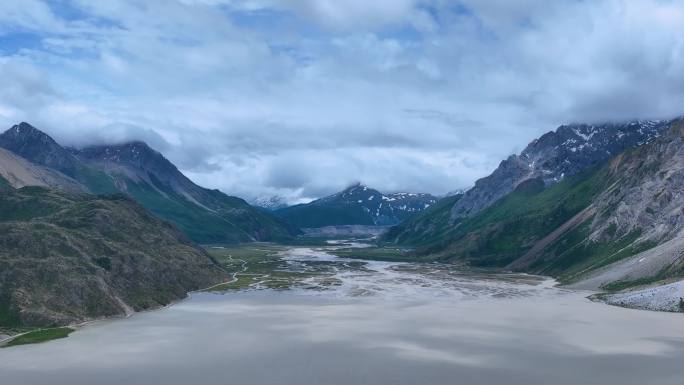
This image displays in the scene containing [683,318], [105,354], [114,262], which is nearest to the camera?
[105,354]

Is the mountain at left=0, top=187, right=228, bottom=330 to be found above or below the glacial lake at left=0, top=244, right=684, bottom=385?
above

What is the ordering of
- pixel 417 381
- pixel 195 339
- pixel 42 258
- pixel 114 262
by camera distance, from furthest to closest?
pixel 114 262 → pixel 42 258 → pixel 195 339 → pixel 417 381

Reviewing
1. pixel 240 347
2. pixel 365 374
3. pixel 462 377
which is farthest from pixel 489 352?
pixel 240 347

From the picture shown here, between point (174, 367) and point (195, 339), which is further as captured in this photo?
point (195, 339)

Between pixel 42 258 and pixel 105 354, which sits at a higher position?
pixel 42 258

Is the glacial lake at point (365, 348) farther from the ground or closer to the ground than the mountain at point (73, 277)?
closer to the ground

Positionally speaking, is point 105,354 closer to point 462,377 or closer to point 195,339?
point 195,339

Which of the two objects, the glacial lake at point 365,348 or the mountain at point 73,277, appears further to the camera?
the mountain at point 73,277
